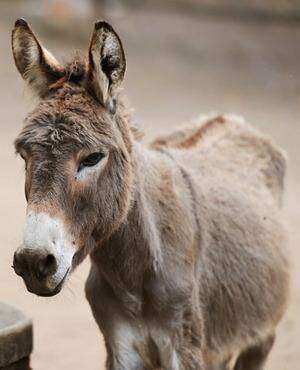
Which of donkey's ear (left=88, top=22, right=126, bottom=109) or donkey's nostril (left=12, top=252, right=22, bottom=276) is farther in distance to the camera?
donkey's ear (left=88, top=22, right=126, bottom=109)

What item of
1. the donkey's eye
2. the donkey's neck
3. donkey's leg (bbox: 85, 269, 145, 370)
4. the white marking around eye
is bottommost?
donkey's leg (bbox: 85, 269, 145, 370)

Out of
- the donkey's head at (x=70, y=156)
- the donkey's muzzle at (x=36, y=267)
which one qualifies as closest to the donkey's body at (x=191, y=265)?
the donkey's head at (x=70, y=156)

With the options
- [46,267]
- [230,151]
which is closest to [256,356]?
[230,151]

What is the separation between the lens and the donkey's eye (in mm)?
3215

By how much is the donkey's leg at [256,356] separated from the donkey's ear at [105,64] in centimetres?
184

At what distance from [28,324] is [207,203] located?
928mm

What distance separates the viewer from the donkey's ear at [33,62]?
339 cm

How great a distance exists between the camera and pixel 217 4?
17.3 m

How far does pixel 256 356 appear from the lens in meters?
4.77

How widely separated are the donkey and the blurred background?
115cm

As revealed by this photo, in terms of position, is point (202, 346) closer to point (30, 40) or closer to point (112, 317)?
point (112, 317)

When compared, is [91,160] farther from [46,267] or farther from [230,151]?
[230,151]

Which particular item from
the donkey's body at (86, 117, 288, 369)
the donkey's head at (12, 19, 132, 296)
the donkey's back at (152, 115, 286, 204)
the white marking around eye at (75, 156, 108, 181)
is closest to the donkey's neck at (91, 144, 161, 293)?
the donkey's body at (86, 117, 288, 369)

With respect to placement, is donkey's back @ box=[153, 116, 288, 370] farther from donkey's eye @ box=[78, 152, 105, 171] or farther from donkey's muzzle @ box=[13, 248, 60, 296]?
donkey's muzzle @ box=[13, 248, 60, 296]
